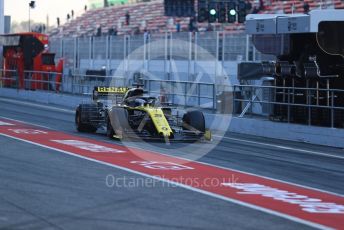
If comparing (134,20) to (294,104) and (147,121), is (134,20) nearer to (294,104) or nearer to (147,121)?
(294,104)

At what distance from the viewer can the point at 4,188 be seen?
10.0m

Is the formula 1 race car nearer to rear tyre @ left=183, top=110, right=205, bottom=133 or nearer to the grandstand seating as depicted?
rear tyre @ left=183, top=110, right=205, bottom=133

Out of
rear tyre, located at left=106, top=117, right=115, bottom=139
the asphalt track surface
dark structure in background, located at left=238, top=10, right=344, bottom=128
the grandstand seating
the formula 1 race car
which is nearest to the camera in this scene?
the asphalt track surface

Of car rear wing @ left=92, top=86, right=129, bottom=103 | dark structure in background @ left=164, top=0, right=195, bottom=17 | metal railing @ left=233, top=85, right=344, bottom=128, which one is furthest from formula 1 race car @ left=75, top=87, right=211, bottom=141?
dark structure in background @ left=164, top=0, right=195, bottom=17

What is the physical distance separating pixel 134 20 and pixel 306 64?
42126mm

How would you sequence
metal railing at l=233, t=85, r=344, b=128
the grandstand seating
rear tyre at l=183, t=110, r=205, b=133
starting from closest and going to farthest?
rear tyre at l=183, t=110, r=205, b=133 < metal railing at l=233, t=85, r=344, b=128 < the grandstand seating

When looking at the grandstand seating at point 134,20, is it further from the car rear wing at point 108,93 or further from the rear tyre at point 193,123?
the rear tyre at point 193,123

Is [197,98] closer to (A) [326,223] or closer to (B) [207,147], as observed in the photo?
(B) [207,147]

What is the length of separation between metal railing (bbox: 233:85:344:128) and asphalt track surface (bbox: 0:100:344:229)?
2.76 metres

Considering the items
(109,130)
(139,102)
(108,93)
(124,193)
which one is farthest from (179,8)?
(124,193)

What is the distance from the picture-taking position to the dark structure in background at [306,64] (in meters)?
19.3

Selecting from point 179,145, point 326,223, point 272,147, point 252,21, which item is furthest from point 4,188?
point 252,21

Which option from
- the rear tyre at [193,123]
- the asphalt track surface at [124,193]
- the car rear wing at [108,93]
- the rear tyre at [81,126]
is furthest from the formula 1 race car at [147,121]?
the rear tyre at [81,126]

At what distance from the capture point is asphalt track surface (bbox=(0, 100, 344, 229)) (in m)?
8.04
